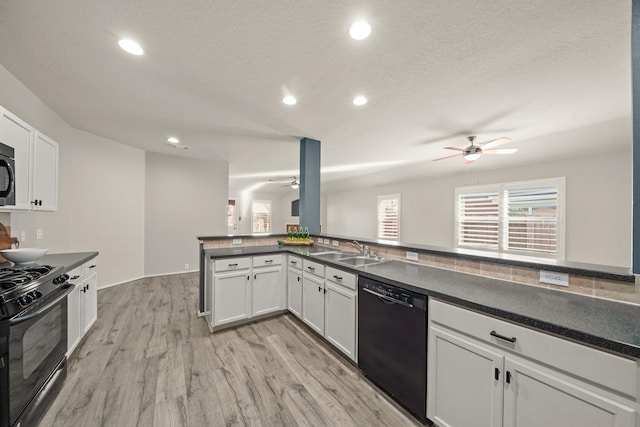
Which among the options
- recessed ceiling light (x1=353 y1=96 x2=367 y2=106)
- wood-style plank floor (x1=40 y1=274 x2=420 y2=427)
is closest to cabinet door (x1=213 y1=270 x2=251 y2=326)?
wood-style plank floor (x1=40 y1=274 x2=420 y2=427)

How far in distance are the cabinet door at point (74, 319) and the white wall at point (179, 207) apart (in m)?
2.89

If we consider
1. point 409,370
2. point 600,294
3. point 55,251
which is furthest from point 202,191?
point 600,294

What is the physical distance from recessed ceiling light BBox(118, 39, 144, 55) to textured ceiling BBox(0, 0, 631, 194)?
0.05 metres

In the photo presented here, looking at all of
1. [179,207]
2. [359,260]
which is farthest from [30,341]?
[179,207]

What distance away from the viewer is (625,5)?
1403 mm

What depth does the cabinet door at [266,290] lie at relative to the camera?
286 cm

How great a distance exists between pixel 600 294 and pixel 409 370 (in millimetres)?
1159

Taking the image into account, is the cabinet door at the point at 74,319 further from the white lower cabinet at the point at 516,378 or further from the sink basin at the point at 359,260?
the white lower cabinet at the point at 516,378

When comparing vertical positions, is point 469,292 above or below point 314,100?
below

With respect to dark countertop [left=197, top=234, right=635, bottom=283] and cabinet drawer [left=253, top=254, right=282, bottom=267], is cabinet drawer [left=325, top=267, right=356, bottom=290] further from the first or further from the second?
cabinet drawer [left=253, top=254, right=282, bottom=267]

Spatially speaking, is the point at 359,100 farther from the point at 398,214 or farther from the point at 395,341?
the point at 398,214

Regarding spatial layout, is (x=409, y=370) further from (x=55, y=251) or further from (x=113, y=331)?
(x=55, y=251)

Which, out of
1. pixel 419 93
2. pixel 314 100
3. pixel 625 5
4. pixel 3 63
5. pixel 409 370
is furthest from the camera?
pixel 314 100

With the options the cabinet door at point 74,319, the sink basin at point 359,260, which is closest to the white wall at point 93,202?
the cabinet door at point 74,319
